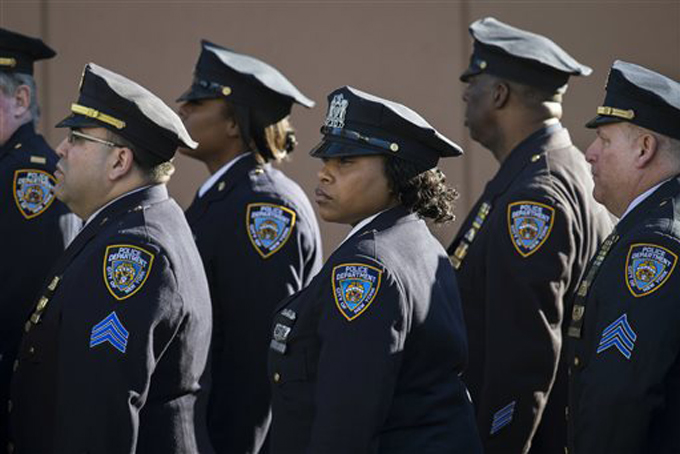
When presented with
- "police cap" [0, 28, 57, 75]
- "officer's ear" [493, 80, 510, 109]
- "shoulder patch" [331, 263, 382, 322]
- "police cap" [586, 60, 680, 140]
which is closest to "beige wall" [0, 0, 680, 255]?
"officer's ear" [493, 80, 510, 109]

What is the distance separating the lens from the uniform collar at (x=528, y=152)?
5113 mm

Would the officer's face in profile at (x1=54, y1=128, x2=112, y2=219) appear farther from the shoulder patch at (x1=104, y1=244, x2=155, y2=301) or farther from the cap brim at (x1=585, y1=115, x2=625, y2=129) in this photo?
the cap brim at (x1=585, y1=115, x2=625, y2=129)

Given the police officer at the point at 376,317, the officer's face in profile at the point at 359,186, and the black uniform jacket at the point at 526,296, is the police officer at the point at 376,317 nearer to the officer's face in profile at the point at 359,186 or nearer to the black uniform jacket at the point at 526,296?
the officer's face in profile at the point at 359,186

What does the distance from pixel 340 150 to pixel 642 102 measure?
100 cm

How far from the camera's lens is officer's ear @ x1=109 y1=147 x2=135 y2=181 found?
13.5 feet

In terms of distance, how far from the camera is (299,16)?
725 centimetres

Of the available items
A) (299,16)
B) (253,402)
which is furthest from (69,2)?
(253,402)

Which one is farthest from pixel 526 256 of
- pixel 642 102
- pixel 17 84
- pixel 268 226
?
pixel 17 84

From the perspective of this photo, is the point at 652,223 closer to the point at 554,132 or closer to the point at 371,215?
the point at 371,215

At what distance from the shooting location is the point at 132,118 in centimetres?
412

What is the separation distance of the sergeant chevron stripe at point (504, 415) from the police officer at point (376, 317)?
3.56 ft

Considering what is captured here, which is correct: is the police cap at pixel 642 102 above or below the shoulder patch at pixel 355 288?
above

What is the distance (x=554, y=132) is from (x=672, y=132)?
1176 mm

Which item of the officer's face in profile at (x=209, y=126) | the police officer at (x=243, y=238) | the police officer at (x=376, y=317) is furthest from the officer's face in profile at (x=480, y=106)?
the police officer at (x=376, y=317)
